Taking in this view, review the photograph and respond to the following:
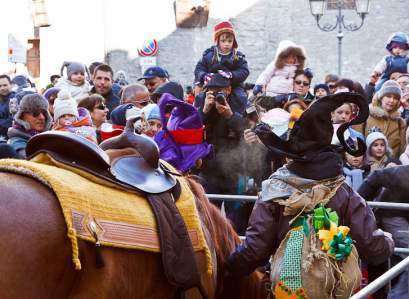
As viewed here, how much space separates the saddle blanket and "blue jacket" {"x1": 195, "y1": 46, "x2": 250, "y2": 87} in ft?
16.8

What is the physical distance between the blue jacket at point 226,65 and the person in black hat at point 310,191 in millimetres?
4576

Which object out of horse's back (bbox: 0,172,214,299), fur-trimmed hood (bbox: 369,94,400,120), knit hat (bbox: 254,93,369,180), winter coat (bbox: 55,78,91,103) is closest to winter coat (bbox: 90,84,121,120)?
winter coat (bbox: 55,78,91,103)

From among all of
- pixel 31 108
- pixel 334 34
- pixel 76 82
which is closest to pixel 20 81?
pixel 76 82

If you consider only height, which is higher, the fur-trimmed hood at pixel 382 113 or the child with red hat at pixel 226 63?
the child with red hat at pixel 226 63

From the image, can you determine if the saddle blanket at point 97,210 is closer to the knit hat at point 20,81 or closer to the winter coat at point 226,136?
the winter coat at point 226,136

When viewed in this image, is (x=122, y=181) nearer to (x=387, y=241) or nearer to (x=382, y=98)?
(x=387, y=241)

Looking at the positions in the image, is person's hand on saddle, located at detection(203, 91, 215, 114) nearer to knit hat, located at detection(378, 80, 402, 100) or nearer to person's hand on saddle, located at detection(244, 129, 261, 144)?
person's hand on saddle, located at detection(244, 129, 261, 144)

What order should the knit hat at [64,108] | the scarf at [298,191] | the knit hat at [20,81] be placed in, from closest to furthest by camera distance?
the scarf at [298,191], the knit hat at [64,108], the knit hat at [20,81]

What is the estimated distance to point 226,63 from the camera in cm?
994

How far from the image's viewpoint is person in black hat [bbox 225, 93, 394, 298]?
5172 millimetres

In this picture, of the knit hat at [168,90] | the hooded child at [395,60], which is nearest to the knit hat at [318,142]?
the knit hat at [168,90]

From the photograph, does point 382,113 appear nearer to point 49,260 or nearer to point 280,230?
point 280,230

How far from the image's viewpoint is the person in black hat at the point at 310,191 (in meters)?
5.17

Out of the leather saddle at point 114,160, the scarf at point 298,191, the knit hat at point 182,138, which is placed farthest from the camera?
the knit hat at point 182,138
